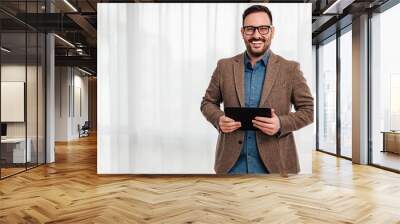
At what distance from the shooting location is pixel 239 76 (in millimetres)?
1990

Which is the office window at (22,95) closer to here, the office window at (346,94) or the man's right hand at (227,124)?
the man's right hand at (227,124)

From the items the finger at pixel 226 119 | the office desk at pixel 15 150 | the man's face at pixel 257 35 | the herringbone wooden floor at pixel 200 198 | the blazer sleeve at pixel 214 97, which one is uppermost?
the man's face at pixel 257 35

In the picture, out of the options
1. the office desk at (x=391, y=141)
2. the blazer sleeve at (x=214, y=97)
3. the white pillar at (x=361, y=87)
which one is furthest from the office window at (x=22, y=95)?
the office desk at (x=391, y=141)

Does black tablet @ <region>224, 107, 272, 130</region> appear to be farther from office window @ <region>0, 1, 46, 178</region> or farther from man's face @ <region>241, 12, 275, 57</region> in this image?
office window @ <region>0, 1, 46, 178</region>

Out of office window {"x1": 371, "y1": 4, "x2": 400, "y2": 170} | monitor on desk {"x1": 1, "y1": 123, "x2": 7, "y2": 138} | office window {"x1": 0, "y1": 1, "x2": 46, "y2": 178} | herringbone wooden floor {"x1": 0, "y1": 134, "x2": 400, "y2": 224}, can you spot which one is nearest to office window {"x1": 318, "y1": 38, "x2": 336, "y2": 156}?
office window {"x1": 371, "y1": 4, "x2": 400, "y2": 170}

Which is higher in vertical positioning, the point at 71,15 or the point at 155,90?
the point at 71,15

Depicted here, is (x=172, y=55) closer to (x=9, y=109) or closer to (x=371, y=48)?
(x=9, y=109)

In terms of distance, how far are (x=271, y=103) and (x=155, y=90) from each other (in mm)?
4592

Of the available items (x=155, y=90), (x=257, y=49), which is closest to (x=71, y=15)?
(x=155, y=90)

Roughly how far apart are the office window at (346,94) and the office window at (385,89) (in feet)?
2.81

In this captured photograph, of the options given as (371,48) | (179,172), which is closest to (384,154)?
(371,48)

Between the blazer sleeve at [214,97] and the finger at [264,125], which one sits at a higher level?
the blazer sleeve at [214,97]

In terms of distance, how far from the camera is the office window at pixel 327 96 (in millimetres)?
10367

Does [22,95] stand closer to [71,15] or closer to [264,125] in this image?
[71,15]
